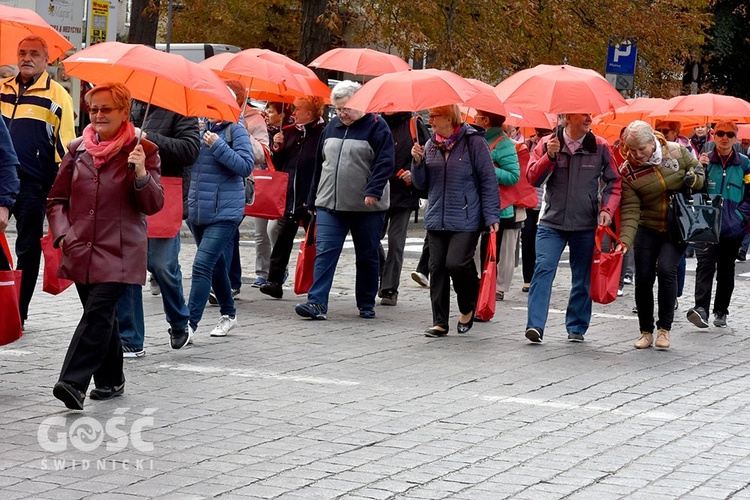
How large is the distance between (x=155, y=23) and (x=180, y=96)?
664 inches

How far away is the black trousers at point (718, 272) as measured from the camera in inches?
483

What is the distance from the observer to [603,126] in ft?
54.9

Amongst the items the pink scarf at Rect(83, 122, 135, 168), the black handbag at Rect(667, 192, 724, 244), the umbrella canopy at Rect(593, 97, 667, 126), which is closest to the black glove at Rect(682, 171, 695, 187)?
the black handbag at Rect(667, 192, 724, 244)

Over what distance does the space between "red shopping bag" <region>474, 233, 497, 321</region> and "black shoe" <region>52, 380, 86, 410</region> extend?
4.64m

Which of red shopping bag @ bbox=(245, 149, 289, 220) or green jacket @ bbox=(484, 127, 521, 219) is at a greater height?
green jacket @ bbox=(484, 127, 521, 219)

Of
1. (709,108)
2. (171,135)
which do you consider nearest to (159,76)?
(171,135)

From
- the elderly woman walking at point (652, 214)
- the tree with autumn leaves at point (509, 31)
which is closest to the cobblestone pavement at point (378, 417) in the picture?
the elderly woman walking at point (652, 214)

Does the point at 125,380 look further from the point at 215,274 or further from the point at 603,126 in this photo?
the point at 603,126

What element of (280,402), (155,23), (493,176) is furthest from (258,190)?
(155,23)

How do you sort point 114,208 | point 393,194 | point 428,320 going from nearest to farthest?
point 114,208 → point 428,320 → point 393,194

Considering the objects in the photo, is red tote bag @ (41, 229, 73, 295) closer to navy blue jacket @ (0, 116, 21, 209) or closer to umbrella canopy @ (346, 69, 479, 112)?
navy blue jacket @ (0, 116, 21, 209)

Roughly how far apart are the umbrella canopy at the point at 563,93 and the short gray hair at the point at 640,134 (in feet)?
0.69

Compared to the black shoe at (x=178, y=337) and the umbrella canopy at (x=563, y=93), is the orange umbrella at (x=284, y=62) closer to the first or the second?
the umbrella canopy at (x=563, y=93)

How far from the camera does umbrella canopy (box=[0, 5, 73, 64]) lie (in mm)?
9938
